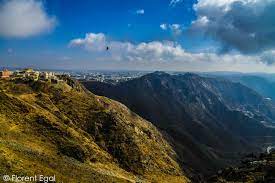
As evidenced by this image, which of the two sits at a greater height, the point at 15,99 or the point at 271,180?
the point at 15,99

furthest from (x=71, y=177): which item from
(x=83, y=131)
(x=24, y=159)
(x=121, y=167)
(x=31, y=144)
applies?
(x=83, y=131)

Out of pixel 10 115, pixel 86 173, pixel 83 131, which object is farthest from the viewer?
pixel 83 131

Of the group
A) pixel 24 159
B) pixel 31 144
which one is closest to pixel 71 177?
pixel 24 159

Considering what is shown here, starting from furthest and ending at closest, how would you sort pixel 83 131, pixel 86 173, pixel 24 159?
pixel 83 131, pixel 86 173, pixel 24 159

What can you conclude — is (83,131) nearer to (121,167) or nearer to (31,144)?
(121,167)

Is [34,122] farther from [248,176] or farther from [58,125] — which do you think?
[248,176]

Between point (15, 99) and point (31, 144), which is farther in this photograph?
point (15, 99)

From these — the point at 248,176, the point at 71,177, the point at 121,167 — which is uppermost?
the point at 71,177

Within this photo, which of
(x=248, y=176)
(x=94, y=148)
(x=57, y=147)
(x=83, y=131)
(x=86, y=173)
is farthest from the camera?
(x=83, y=131)

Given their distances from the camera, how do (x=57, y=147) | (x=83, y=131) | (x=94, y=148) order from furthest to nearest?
(x=83, y=131)
(x=94, y=148)
(x=57, y=147)
